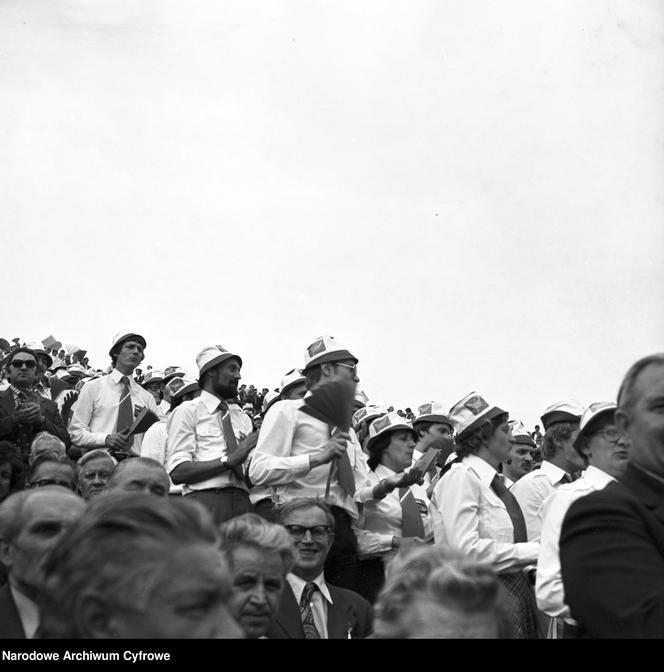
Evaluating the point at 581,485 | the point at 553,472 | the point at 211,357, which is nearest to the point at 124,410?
the point at 211,357

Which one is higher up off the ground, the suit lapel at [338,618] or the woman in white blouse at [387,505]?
the woman in white blouse at [387,505]

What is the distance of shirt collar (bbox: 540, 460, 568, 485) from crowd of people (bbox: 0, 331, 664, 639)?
14 mm

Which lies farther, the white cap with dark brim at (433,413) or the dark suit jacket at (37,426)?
the white cap with dark brim at (433,413)

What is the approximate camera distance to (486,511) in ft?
19.0

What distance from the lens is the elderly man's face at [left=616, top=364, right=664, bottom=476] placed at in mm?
2678

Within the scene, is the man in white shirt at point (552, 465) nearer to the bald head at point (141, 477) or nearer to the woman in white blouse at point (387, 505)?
the woman in white blouse at point (387, 505)

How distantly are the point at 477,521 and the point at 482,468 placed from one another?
42 centimetres

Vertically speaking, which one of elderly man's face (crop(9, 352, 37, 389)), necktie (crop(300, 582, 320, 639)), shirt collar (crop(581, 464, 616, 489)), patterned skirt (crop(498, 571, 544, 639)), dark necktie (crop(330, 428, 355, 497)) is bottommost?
patterned skirt (crop(498, 571, 544, 639))

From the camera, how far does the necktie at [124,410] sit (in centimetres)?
870

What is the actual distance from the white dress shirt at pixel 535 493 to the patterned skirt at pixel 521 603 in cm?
83

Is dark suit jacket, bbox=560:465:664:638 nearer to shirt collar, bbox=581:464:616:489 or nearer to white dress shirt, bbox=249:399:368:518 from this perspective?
shirt collar, bbox=581:464:616:489

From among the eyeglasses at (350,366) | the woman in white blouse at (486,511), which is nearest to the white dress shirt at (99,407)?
the eyeglasses at (350,366)

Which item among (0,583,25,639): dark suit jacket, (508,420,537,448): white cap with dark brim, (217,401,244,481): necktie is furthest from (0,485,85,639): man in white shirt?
(508,420,537,448): white cap with dark brim
